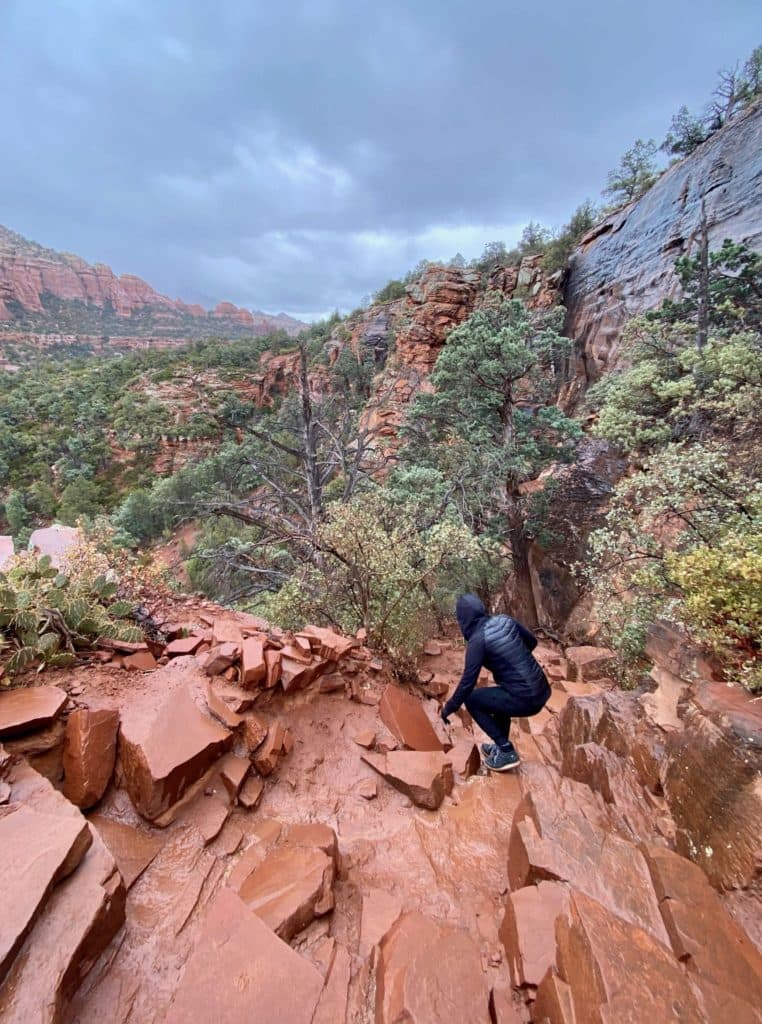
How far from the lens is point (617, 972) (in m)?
1.75

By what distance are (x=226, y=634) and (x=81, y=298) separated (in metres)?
142

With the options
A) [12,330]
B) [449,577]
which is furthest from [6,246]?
[449,577]

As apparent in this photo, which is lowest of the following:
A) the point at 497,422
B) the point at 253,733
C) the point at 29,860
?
the point at 253,733

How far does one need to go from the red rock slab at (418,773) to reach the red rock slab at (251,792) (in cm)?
105

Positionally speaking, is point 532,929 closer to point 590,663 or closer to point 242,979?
point 242,979

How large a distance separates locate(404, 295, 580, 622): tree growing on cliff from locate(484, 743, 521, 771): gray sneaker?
18.0ft

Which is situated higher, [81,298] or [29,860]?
[81,298]

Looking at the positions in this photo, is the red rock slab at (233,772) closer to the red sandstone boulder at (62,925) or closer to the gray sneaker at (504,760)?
the red sandstone boulder at (62,925)

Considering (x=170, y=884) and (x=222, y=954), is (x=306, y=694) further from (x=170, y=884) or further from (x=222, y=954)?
(x=222, y=954)

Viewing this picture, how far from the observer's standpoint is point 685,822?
2600mm

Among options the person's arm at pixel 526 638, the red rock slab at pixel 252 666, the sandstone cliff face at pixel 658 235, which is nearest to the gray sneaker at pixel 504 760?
the person's arm at pixel 526 638

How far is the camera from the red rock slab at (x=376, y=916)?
217 centimetres

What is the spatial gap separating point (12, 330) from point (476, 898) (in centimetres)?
9057

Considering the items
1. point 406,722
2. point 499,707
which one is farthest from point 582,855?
point 406,722
